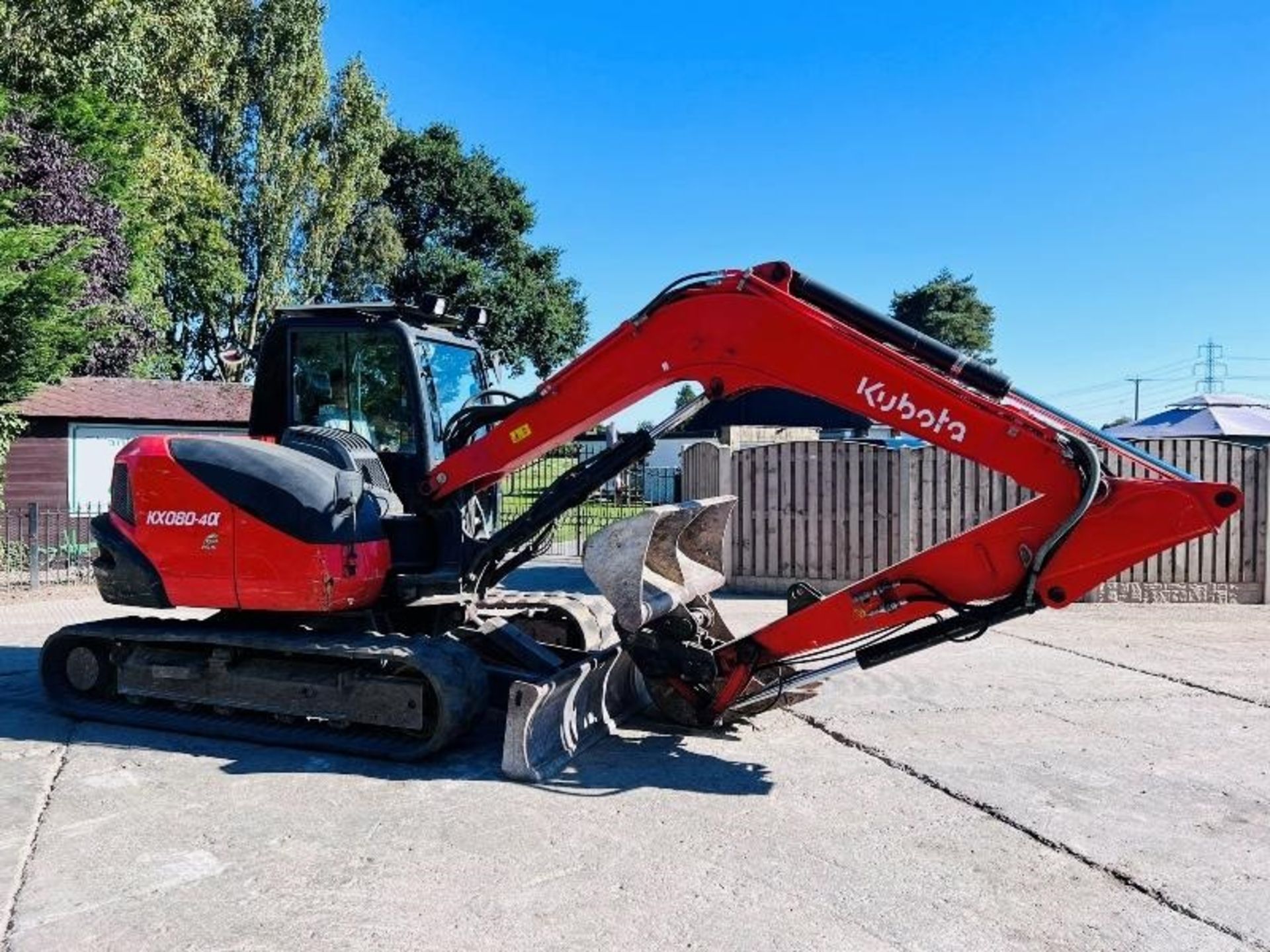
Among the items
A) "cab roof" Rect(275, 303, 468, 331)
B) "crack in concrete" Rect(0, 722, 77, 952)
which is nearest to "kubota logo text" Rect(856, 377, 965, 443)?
"cab roof" Rect(275, 303, 468, 331)

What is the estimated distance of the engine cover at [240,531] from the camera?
17.9ft

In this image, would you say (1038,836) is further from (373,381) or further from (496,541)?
(373,381)

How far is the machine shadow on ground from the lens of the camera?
4.95 metres

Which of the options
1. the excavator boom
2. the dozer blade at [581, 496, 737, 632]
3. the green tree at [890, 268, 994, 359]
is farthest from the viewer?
the green tree at [890, 268, 994, 359]

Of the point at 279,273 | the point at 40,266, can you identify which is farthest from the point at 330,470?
the point at 279,273

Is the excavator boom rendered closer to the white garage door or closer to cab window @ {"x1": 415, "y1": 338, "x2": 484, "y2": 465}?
cab window @ {"x1": 415, "y1": 338, "x2": 484, "y2": 465}

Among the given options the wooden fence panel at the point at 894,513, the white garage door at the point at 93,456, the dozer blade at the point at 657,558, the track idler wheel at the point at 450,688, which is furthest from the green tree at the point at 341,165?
the track idler wheel at the point at 450,688

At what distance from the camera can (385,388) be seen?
6.07 m

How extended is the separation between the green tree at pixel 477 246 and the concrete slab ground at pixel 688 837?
27.6 m

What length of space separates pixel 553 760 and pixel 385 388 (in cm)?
254

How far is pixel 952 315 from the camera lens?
53.0 meters

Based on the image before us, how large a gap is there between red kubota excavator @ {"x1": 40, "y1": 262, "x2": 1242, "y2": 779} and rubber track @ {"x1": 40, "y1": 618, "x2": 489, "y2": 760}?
0.02m

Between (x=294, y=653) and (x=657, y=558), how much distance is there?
224cm

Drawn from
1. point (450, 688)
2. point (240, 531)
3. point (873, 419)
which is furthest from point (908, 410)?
point (240, 531)
